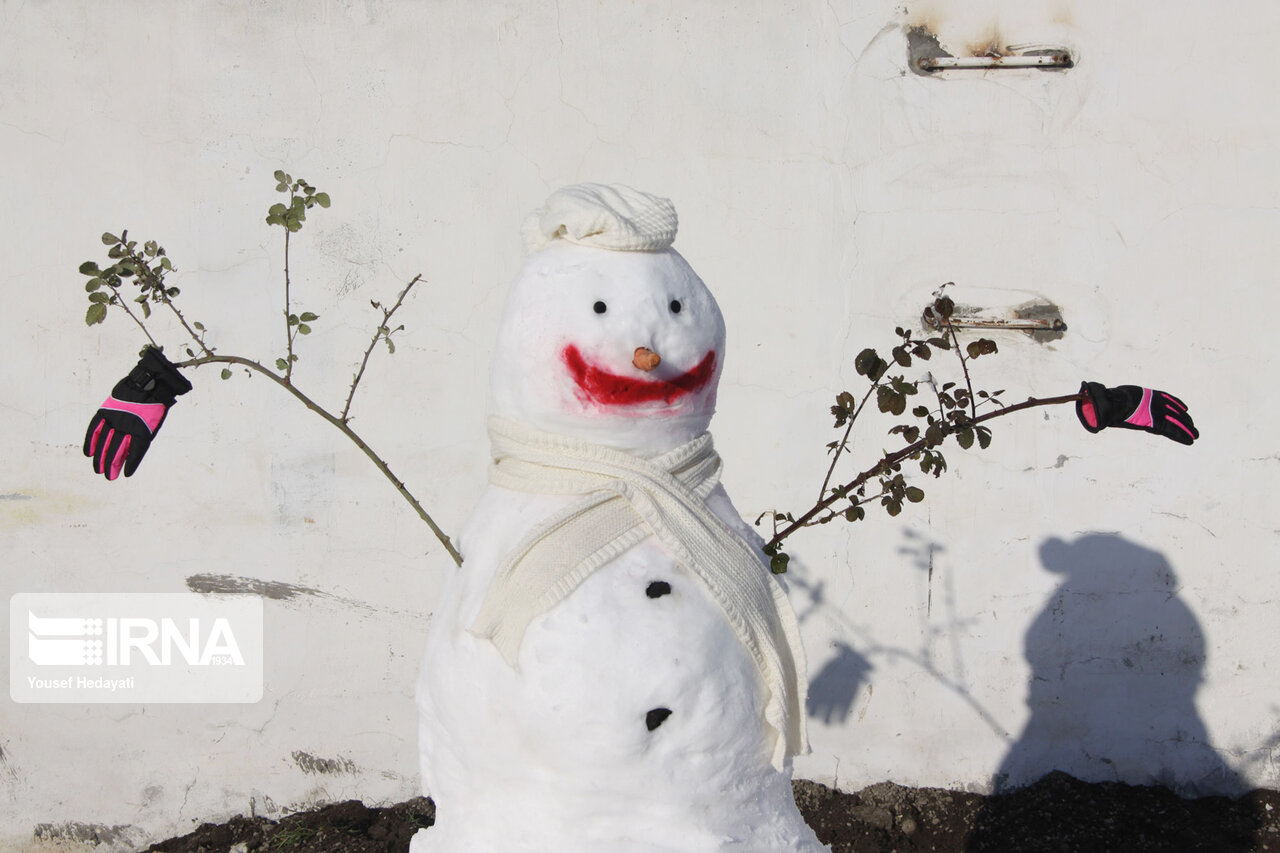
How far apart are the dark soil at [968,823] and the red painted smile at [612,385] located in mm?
2175

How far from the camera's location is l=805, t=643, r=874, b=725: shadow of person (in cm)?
363

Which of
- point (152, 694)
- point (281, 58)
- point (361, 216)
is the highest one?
point (281, 58)

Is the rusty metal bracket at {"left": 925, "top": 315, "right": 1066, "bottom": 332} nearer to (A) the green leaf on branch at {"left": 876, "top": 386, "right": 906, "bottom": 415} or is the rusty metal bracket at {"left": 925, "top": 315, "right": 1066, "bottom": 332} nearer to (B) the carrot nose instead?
(A) the green leaf on branch at {"left": 876, "top": 386, "right": 906, "bottom": 415}

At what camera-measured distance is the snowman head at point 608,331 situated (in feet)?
6.05

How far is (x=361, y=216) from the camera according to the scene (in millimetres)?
3484

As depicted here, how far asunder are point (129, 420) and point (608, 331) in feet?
2.64

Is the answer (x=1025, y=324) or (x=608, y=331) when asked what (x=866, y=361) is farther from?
(x=1025, y=324)

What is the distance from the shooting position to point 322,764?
3719 millimetres

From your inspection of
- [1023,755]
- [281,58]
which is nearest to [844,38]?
[281,58]

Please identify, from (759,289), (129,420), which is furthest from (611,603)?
(759,289)

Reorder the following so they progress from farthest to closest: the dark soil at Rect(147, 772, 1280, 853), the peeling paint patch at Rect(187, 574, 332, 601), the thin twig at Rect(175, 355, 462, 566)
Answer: the peeling paint patch at Rect(187, 574, 332, 601) < the dark soil at Rect(147, 772, 1280, 853) < the thin twig at Rect(175, 355, 462, 566)

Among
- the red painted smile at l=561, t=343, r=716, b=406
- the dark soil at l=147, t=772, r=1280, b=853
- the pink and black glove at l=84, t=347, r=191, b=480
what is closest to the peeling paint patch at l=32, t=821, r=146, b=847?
the dark soil at l=147, t=772, r=1280, b=853

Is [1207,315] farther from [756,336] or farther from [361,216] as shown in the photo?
[361,216]

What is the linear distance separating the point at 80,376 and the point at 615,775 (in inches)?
99.4
